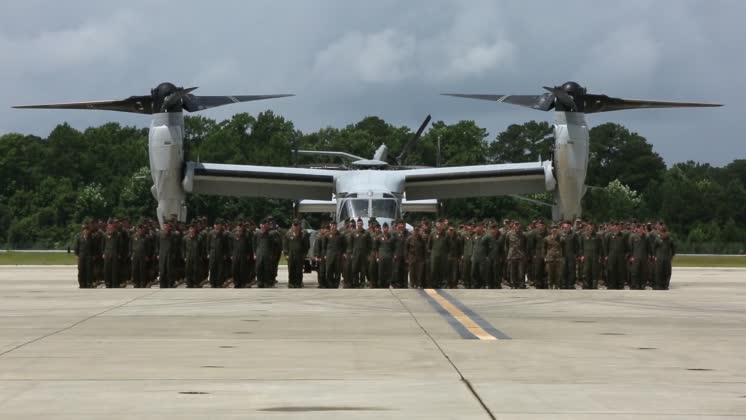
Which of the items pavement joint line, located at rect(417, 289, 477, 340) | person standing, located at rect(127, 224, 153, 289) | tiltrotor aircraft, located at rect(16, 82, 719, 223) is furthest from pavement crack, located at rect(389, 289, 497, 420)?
tiltrotor aircraft, located at rect(16, 82, 719, 223)

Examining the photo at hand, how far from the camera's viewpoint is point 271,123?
11325 centimetres

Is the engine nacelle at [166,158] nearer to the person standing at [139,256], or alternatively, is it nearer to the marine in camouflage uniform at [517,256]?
the person standing at [139,256]

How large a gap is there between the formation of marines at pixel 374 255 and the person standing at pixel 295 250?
0.06ft

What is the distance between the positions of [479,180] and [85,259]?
40.6ft

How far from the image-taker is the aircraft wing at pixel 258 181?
30645mm

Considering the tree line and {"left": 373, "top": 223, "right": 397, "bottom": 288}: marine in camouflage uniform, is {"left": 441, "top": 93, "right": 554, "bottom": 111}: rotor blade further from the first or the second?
the tree line

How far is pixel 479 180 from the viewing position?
108 feet

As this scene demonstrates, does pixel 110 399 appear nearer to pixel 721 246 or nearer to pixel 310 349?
pixel 310 349

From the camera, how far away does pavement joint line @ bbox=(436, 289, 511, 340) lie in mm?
13492

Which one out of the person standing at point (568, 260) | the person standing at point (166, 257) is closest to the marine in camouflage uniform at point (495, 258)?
the person standing at point (568, 260)

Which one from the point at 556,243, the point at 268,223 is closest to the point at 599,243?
the point at 556,243

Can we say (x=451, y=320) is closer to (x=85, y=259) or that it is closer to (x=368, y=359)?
(x=368, y=359)

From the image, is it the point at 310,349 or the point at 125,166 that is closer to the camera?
the point at 310,349

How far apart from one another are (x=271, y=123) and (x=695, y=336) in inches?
3981
